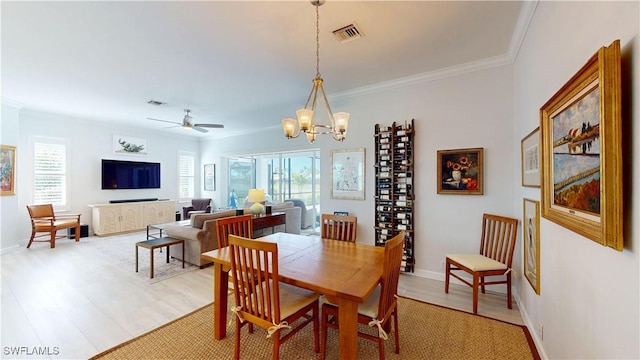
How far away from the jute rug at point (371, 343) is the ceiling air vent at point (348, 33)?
280 cm

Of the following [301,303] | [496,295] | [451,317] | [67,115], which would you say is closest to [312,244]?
[301,303]

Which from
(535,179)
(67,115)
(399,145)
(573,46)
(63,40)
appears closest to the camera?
(573,46)

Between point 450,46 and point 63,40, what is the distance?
4.03 metres

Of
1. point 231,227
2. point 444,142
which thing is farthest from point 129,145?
point 444,142

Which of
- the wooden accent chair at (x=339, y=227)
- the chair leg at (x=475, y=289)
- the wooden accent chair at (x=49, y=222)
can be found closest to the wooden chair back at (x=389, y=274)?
the wooden accent chair at (x=339, y=227)

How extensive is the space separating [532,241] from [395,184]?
1701mm

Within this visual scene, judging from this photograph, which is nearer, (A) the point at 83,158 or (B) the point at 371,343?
(B) the point at 371,343

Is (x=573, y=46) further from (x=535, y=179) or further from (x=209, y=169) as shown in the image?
(x=209, y=169)

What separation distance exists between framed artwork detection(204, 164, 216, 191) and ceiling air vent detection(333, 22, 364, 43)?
21.9ft

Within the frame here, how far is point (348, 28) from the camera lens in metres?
2.44

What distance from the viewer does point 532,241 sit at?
2.24m

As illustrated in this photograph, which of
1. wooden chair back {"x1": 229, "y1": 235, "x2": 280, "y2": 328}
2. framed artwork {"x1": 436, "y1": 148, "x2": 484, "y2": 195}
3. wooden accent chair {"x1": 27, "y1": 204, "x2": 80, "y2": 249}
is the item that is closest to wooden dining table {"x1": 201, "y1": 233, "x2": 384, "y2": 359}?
wooden chair back {"x1": 229, "y1": 235, "x2": 280, "y2": 328}

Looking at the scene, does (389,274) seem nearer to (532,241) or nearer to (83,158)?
(532,241)

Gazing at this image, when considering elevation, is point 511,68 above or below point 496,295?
above
